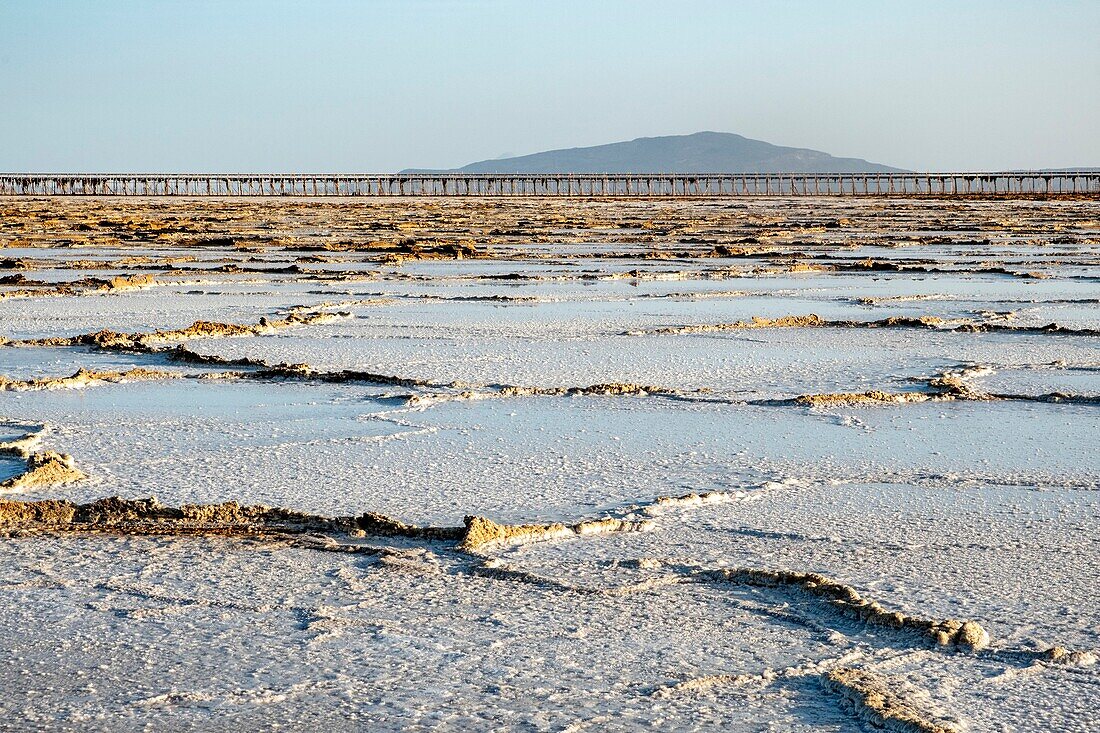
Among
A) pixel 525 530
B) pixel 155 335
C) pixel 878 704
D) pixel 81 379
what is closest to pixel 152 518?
pixel 525 530

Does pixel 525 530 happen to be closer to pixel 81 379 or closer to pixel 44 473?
pixel 44 473

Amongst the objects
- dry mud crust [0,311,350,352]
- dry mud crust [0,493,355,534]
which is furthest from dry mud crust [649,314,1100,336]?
dry mud crust [0,493,355,534]

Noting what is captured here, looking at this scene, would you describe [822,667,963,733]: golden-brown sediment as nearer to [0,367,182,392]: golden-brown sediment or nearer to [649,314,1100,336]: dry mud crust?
[0,367,182,392]: golden-brown sediment

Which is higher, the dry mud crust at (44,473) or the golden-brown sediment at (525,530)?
the dry mud crust at (44,473)

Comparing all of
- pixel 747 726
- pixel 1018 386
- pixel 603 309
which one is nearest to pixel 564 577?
pixel 747 726

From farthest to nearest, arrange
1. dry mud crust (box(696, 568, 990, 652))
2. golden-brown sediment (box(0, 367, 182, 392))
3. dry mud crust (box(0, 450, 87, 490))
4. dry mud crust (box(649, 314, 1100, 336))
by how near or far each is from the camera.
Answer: dry mud crust (box(649, 314, 1100, 336)), golden-brown sediment (box(0, 367, 182, 392)), dry mud crust (box(0, 450, 87, 490)), dry mud crust (box(696, 568, 990, 652))

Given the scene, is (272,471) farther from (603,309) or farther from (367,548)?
(603,309)

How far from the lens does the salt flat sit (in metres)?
2.56

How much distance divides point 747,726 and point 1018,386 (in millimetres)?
→ 4134

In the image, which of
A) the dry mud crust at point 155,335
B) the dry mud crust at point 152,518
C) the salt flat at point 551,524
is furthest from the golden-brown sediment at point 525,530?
the dry mud crust at point 155,335

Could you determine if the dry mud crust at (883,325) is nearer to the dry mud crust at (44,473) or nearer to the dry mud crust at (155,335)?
the dry mud crust at (155,335)

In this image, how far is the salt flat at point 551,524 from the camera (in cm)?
256

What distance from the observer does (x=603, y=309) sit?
977 cm

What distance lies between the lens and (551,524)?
3.68 metres
